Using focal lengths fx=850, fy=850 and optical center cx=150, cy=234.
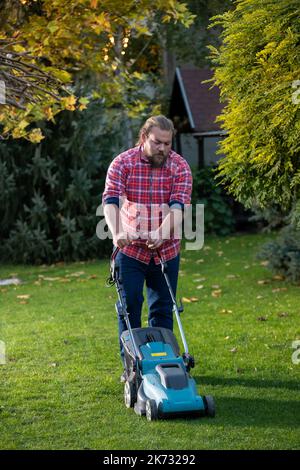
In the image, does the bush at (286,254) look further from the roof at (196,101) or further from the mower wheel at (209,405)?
the roof at (196,101)

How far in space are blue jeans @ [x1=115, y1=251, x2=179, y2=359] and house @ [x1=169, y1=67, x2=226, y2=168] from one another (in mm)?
12477

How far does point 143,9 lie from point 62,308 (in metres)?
3.70

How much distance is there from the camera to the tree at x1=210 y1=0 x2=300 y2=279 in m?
6.04

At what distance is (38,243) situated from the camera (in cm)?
1403

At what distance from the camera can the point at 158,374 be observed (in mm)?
5625

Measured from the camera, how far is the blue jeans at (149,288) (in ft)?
20.5

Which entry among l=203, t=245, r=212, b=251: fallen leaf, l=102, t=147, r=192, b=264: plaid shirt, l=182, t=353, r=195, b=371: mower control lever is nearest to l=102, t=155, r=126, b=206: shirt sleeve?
Result: l=102, t=147, r=192, b=264: plaid shirt

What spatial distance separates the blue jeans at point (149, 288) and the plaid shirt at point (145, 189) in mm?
75

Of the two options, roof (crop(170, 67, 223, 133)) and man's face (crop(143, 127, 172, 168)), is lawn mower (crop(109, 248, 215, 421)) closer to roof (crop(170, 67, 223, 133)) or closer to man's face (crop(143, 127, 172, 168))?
man's face (crop(143, 127, 172, 168))

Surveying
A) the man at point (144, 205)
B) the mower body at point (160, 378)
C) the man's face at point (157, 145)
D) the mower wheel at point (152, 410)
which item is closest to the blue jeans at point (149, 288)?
the man at point (144, 205)

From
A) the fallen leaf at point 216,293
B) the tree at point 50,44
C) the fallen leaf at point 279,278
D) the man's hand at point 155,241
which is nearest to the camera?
the man's hand at point 155,241

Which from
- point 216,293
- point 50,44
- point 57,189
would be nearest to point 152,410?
point 50,44

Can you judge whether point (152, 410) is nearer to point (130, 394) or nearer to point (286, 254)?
point (130, 394)
